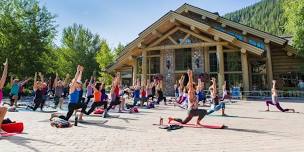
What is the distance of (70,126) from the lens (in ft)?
29.2

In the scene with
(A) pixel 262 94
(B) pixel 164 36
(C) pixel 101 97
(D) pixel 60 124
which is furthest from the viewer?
(B) pixel 164 36

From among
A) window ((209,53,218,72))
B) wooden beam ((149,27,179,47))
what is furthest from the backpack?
wooden beam ((149,27,179,47))

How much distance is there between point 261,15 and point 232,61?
13423 centimetres

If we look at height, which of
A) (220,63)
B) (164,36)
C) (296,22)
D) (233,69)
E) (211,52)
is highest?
(296,22)

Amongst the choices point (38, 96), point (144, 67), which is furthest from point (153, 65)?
point (38, 96)

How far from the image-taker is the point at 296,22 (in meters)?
24.5

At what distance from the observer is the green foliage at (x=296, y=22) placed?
2357 centimetres

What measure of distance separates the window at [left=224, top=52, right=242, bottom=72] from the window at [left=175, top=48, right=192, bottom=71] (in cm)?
328

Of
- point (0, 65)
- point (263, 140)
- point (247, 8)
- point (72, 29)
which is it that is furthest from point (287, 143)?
point (247, 8)

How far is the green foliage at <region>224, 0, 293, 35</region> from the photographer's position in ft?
427

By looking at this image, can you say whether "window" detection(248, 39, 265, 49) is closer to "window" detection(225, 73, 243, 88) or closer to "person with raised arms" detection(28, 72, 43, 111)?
"window" detection(225, 73, 243, 88)

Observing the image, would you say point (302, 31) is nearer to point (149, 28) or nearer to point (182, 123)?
point (149, 28)

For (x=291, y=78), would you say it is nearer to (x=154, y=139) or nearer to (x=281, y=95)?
(x=281, y=95)

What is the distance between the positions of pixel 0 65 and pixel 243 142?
36.0m
